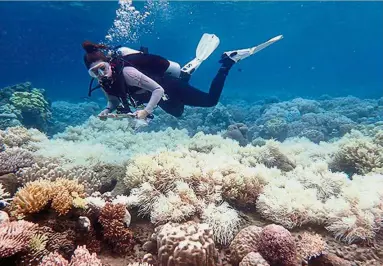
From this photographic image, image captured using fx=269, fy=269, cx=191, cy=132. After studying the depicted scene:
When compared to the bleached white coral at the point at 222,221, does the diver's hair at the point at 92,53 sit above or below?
above

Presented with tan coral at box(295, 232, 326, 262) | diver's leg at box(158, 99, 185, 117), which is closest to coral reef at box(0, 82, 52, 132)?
diver's leg at box(158, 99, 185, 117)

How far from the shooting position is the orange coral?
3.64 m

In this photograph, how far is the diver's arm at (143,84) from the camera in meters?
5.36

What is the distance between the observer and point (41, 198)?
11.7ft

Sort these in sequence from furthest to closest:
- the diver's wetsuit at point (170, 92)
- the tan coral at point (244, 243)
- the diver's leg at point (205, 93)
Result: 1. the diver's leg at point (205, 93)
2. the diver's wetsuit at point (170, 92)
3. the tan coral at point (244, 243)

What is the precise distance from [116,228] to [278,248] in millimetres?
2124

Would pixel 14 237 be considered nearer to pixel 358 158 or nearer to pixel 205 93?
pixel 205 93

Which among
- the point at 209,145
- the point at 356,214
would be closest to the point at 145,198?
the point at 356,214

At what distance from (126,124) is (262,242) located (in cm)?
922

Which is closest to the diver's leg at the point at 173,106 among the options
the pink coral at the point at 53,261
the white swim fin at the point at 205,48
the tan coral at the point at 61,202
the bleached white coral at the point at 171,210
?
the white swim fin at the point at 205,48

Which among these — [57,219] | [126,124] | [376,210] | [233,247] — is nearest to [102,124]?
[126,124]

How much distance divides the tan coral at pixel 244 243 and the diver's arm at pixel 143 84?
9.52 ft

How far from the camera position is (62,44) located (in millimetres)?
56812

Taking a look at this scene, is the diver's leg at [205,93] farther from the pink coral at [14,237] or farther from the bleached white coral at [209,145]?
the pink coral at [14,237]
